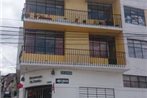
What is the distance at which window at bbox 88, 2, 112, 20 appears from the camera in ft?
72.4

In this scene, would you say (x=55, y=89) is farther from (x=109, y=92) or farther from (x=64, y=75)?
(x=109, y=92)

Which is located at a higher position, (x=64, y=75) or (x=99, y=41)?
(x=99, y=41)

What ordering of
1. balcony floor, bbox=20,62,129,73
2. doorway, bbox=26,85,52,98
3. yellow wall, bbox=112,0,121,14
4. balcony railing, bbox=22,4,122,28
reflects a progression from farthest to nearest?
1. yellow wall, bbox=112,0,121,14
2. balcony railing, bbox=22,4,122,28
3. doorway, bbox=26,85,52,98
4. balcony floor, bbox=20,62,129,73

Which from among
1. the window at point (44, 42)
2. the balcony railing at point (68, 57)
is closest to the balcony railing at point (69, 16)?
the window at point (44, 42)

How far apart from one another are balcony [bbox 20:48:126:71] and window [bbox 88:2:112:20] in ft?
10.1

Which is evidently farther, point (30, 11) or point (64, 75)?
point (30, 11)

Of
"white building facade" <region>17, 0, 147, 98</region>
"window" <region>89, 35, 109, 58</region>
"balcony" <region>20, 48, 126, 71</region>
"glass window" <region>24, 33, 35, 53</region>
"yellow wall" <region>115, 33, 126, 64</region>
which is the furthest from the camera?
"window" <region>89, 35, 109, 58</region>

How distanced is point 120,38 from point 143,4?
13.4 feet

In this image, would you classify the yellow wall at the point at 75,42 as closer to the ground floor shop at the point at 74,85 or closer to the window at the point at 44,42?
the window at the point at 44,42

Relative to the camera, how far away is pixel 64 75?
18750 mm

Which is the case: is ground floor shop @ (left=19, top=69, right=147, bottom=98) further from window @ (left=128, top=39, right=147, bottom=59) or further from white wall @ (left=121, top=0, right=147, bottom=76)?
window @ (left=128, top=39, right=147, bottom=59)

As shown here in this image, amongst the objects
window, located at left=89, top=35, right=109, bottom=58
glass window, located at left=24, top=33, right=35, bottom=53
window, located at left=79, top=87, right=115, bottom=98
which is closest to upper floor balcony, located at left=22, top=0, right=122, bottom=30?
window, located at left=89, top=35, right=109, bottom=58

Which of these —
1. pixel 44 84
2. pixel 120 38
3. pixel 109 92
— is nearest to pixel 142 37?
pixel 120 38

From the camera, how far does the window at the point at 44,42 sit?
1969 cm
